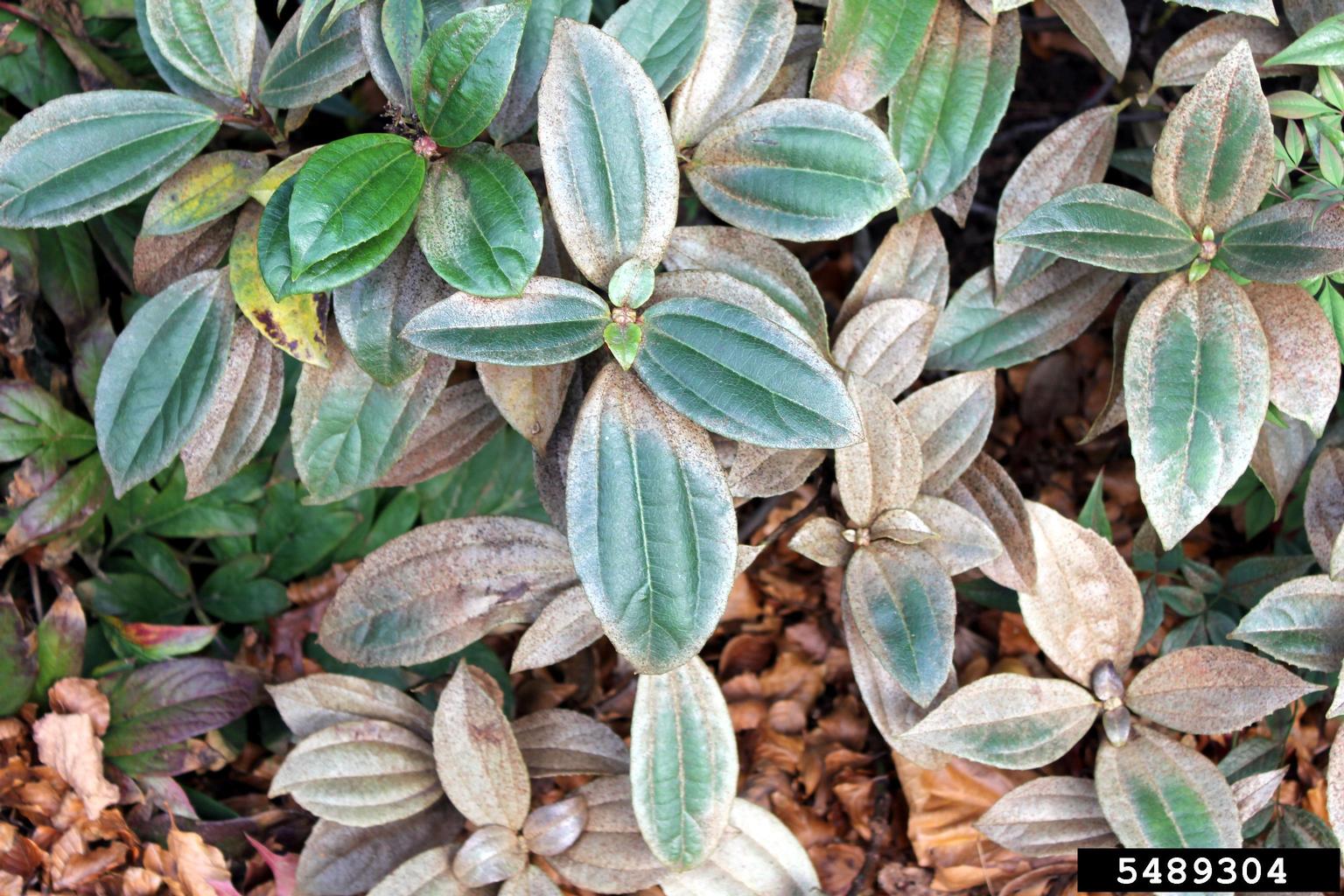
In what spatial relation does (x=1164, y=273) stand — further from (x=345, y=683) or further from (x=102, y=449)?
(x=102, y=449)

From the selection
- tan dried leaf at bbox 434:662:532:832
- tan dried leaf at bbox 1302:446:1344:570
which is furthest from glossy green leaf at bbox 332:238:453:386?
tan dried leaf at bbox 1302:446:1344:570

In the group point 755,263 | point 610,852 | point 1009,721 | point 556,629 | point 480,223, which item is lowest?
point 610,852

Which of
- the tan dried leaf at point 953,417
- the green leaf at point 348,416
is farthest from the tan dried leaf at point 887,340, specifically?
the green leaf at point 348,416

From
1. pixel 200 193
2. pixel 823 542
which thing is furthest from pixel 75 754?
pixel 823 542

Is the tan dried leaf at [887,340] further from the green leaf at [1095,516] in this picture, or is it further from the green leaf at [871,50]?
the green leaf at [1095,516]

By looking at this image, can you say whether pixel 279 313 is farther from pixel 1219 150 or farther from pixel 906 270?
pixel 1219 150

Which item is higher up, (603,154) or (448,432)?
(603,154)
